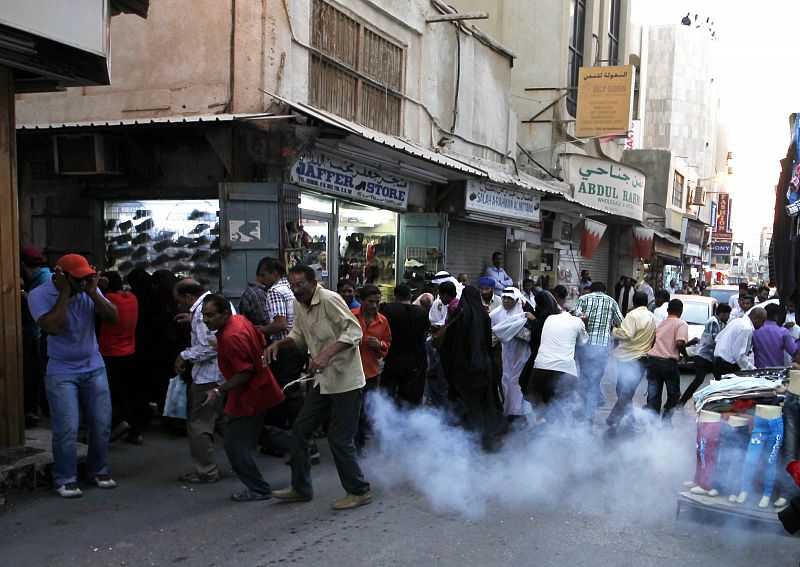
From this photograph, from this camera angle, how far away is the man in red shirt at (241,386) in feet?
16.4

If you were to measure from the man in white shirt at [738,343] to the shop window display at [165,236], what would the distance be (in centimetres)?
645

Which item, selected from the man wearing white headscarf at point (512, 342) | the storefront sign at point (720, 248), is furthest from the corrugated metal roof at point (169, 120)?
the storefront sign at point (720, 248)

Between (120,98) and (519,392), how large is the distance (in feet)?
22.0

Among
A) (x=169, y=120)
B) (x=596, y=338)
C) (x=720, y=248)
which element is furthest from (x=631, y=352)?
(x=720, y=248)

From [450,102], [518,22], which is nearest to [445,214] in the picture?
[450,102]

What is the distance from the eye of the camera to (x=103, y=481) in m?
5.39

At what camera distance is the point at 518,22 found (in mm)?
19062

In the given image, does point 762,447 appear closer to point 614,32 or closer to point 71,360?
point 71,360

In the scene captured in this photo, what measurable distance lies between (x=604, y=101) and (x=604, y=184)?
3.01 meters

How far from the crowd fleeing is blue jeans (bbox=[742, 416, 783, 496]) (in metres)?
2.46

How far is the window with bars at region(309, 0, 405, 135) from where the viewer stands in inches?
404

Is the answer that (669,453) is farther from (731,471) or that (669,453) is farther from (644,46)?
(644,46)

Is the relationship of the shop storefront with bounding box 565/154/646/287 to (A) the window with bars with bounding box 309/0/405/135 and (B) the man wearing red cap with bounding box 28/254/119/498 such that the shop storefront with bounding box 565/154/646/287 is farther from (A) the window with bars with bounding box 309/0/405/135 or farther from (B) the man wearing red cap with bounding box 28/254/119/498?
(B) the man wearing red cap with bounding box 28/254/119/498

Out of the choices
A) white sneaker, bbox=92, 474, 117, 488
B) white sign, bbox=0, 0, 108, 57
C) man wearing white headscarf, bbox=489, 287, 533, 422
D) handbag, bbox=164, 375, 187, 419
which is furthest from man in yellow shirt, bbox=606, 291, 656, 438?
white sign, bbox=0, 0, 108, 57
